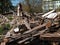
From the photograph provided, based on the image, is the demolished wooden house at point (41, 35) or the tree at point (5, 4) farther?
the tree at point (5, 4)

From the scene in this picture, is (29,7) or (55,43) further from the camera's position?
(29,7)

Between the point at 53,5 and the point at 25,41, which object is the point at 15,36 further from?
the point at 53,5

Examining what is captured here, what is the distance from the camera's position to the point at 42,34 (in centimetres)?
893

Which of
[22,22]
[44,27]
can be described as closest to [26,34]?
[44,27]

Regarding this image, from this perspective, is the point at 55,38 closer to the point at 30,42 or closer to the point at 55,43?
the point at 55,43

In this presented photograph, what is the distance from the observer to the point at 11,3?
36312 mm

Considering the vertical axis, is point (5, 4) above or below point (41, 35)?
below

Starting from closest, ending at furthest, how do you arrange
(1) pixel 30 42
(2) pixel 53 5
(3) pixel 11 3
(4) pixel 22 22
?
(1) pixel 30 42 → (4) pixel 22 22 → (2) pixel 53 5 → (3) pixel 11 3

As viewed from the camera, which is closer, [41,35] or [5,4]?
[41,35]

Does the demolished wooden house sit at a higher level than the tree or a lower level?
higher

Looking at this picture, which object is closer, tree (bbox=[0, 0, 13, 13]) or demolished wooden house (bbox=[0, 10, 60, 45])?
demolished wooden house (bbox=[0, 10, 60, 45])

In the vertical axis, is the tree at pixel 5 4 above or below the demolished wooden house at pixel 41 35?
below

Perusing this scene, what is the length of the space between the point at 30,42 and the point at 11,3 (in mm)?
27104

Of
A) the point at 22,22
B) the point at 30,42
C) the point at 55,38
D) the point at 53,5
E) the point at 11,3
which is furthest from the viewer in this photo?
the point at 11,3
